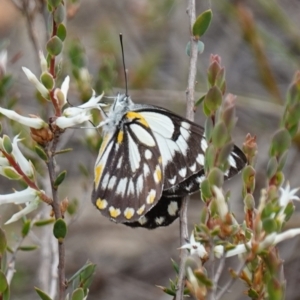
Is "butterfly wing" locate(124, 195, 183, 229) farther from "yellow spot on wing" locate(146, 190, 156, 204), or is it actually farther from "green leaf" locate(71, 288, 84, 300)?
"green leaf" locate(71, 288, 84, 300)

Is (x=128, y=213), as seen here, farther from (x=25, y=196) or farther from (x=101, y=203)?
(x=25, y=196)

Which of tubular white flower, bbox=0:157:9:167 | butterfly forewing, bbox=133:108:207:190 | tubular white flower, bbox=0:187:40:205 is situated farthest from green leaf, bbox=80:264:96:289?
butterfly forewing, bbox=133:108:207:190

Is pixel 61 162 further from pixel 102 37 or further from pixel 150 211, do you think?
pixel 150 211

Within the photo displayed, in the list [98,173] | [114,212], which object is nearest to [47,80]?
[114,212]

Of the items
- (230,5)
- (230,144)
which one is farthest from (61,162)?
(230,144)

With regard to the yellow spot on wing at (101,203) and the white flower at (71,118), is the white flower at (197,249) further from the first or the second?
the yellow spot on wing at (101,203)

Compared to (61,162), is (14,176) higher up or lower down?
higher up
